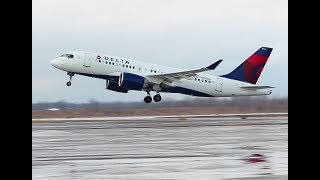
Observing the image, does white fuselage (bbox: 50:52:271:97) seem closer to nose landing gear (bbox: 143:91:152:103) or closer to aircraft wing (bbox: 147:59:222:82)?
aircraft wing (bbox: 147:59:222:82)

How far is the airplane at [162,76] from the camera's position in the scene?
187ft

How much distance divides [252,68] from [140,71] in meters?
14.6

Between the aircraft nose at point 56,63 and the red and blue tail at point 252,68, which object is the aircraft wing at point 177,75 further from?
the aircraft nose at point 56,63

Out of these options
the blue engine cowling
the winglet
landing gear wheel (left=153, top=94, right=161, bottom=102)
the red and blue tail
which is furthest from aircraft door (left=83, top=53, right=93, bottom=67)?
the red and blue tail

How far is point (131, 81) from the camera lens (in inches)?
2239

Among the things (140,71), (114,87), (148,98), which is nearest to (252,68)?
(148,98)

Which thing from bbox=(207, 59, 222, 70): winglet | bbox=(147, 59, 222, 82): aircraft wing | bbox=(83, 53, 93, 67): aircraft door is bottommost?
bbox=(147, 59, 222, 82): aircraft wing

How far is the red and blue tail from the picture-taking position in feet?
220

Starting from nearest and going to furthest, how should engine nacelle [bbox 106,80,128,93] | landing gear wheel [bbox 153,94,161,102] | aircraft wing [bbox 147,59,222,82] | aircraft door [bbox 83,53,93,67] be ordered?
aircraft door [bbox 83,53,93,67]
engine nacelle [bbox 106,80,128,93]
aircraft wing [bbox 147,59,222,82]
landing gear wheel [bbox 153,94,161,102]

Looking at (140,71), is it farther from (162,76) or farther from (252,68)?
(252,68)
